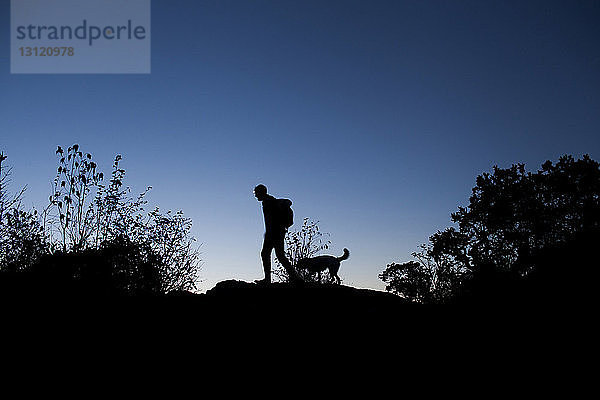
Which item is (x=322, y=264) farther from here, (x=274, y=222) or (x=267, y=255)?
(x=274, y=222)

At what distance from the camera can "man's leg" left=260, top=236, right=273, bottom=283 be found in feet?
39.4

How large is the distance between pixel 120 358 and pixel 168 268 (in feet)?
47.2

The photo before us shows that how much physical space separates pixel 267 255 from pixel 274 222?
1031mm

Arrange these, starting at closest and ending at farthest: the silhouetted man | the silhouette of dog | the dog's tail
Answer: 1. the silhouetted man
2. the silhouette of dog
3. the dog's tail

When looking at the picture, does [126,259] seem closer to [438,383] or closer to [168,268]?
[168,268]

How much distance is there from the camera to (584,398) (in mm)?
6223

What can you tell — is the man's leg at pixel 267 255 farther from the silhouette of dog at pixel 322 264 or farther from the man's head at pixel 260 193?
the silhouette of dog at pixel 322 264

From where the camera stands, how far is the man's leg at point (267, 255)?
1200 cm

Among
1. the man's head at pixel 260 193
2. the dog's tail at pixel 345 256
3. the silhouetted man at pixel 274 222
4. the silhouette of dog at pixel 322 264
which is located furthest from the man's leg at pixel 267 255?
the dog's tail at pixel 345 256

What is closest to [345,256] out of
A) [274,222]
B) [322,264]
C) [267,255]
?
[322,264]

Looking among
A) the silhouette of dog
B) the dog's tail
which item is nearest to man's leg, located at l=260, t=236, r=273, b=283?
the silhouette of dog

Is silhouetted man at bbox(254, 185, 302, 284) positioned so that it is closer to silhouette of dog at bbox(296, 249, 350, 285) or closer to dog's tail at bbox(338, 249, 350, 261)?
silhouette of dog at bbox(296, 249, 350, 285)

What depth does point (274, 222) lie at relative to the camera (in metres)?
11.9

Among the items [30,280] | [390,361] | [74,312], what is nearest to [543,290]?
[390,361]
